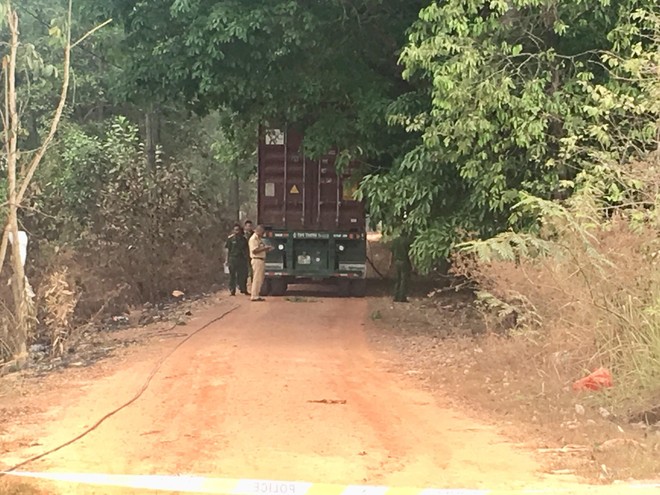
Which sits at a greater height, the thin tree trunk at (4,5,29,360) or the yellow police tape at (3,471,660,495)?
the thin tree trunk at (4,5,29,360)

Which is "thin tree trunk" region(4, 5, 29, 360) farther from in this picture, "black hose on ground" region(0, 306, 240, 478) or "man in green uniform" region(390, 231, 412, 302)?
"man in green uniform" region(390, 231, 412, 302)

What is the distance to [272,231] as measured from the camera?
57.6ft

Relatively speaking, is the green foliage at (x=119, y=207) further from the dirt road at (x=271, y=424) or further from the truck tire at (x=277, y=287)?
the dirt road at (x=271, y=424)

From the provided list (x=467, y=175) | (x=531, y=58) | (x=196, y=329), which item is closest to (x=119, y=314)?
(x=196, y=329)

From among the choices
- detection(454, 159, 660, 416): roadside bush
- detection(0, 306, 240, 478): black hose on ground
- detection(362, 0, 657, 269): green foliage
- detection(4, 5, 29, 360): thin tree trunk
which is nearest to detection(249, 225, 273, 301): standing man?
detection(0, 306, 240, 478): black hose on ground

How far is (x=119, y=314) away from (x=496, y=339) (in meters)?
8.10

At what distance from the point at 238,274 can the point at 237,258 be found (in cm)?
69

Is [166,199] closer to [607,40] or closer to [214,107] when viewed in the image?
[214,107]

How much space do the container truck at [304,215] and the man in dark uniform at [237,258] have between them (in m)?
0.62

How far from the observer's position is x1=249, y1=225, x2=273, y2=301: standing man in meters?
16.8

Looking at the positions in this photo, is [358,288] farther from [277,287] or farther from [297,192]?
[297,192]

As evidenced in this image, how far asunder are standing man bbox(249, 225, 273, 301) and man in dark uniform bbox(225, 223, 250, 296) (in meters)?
0.69

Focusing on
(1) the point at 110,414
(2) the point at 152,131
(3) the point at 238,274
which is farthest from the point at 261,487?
(2) the point at 152,131

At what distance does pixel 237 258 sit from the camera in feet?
58.6
